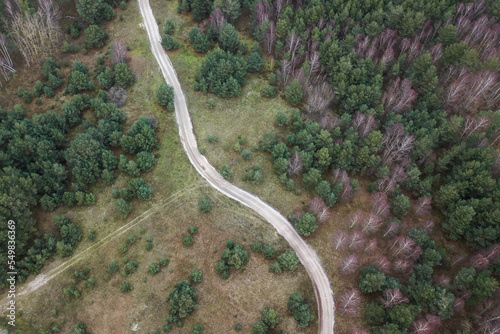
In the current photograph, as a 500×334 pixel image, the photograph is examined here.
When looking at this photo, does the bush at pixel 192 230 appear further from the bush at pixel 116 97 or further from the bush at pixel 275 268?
the bush at pixel 116 97

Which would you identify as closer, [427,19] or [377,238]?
[377,238]

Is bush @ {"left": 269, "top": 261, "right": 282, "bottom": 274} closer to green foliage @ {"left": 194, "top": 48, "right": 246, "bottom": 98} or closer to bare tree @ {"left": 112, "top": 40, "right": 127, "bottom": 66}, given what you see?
green foliage @ {"left": 194, "top": 48, "right": 246, "bottom": 98}

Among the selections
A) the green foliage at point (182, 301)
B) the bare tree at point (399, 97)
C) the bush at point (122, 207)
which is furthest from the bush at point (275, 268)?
the bare tree at point (399, 97)

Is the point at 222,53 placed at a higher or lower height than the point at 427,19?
lower

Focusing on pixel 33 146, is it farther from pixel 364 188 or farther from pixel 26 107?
pixel 364 188

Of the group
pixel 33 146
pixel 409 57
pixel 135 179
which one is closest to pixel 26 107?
pixel 33 146

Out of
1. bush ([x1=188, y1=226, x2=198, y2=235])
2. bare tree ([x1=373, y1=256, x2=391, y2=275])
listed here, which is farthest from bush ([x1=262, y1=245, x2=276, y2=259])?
bare tree ([x1=373, y1=256, x2=391, y2=275])
